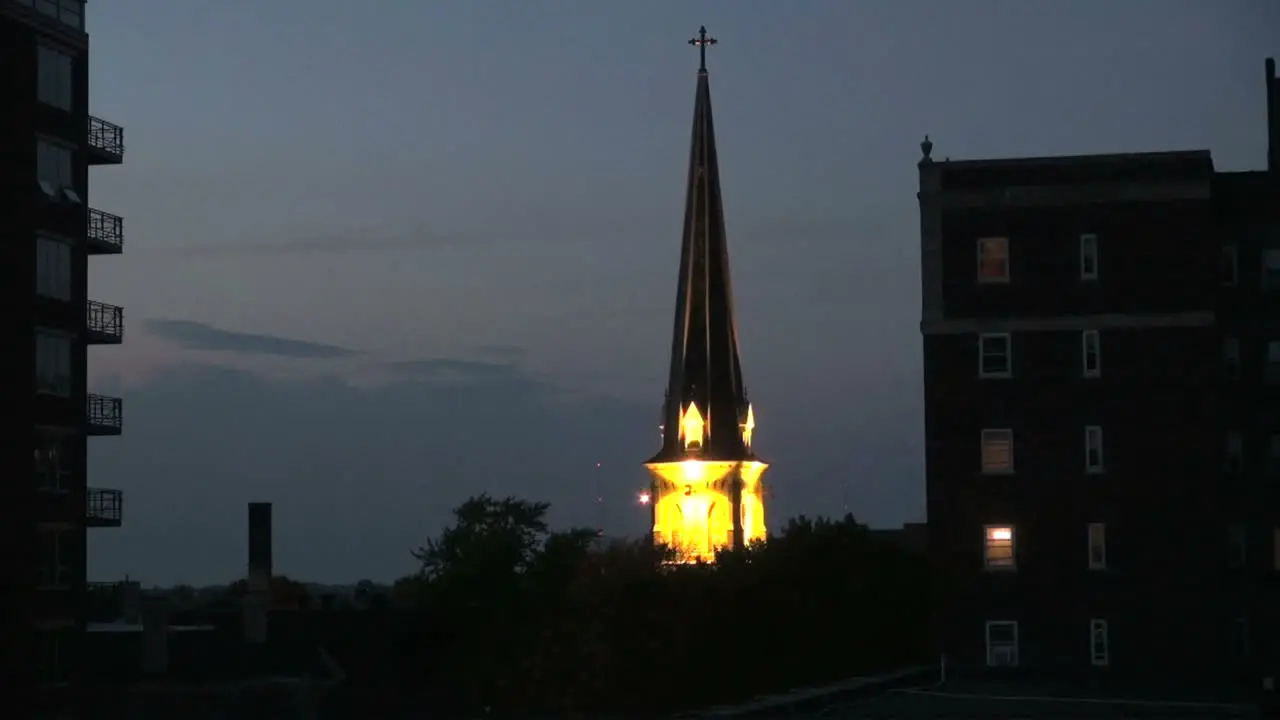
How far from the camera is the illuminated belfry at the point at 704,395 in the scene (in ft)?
520

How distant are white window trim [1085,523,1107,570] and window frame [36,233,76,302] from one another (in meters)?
36.1

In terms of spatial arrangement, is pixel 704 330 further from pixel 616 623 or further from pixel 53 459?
pixel 53 459

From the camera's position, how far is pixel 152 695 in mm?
67875

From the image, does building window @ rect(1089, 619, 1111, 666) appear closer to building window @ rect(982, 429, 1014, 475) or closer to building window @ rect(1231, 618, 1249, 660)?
building window @ rect(1231, 618, 1249, 660)

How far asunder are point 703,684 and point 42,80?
3227cm

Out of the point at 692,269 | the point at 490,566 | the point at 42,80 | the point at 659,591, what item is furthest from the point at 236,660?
the point at 692,269

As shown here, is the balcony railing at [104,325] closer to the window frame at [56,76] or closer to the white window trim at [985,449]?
the window frame at [56,76]

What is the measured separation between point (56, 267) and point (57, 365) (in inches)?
135

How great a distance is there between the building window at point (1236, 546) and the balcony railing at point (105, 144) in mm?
42847

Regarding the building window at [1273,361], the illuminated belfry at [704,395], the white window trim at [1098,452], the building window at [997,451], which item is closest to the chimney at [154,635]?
the building window at [997,451]

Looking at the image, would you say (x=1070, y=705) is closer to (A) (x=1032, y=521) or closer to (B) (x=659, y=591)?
(A) (x=1032, y=521)

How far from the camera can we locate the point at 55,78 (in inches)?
2783

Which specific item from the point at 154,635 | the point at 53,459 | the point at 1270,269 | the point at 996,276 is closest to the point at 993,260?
the point at 996,276

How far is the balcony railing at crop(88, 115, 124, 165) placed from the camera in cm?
7481
